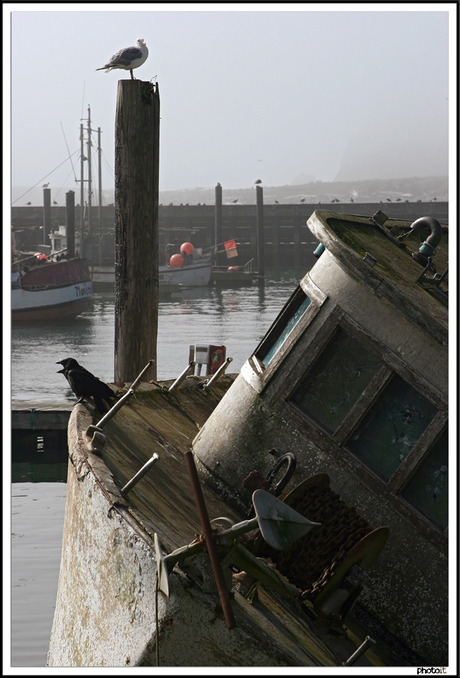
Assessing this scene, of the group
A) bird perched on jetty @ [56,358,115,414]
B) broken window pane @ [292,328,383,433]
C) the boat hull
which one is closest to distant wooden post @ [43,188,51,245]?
bird perched on jetty @ [56,358,115,414]

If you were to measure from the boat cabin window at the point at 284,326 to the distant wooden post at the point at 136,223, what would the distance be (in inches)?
84.1

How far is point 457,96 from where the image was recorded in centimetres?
332

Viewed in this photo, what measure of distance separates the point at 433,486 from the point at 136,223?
142 inches

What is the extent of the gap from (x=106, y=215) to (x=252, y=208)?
13704 mm

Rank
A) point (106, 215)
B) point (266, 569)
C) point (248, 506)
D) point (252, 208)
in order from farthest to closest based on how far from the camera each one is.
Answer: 1. point (106, 215)
2. point (252, 208)
3. point (248, 506)
4. point (266, 569)

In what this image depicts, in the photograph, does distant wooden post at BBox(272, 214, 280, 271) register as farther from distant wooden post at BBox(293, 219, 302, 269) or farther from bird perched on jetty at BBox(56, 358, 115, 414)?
bird perched on jetty at BBox(56, 358, 115, 414)

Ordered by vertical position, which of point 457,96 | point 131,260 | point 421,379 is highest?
point 457,96

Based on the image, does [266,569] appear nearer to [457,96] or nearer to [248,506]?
[248,506]

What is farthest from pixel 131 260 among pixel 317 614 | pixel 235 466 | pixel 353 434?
pixel 317 614

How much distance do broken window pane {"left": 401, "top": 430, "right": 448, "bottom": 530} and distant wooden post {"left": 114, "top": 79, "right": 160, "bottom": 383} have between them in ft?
10.8

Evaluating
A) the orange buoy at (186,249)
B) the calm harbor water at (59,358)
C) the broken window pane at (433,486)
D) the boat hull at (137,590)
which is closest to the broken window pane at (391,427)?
the broken window pane at (433,486)

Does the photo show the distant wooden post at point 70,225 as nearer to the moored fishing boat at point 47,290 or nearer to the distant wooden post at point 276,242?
the moored fishing boat at point 47,290

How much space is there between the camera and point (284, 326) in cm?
411

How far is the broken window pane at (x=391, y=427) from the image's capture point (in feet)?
11.0
